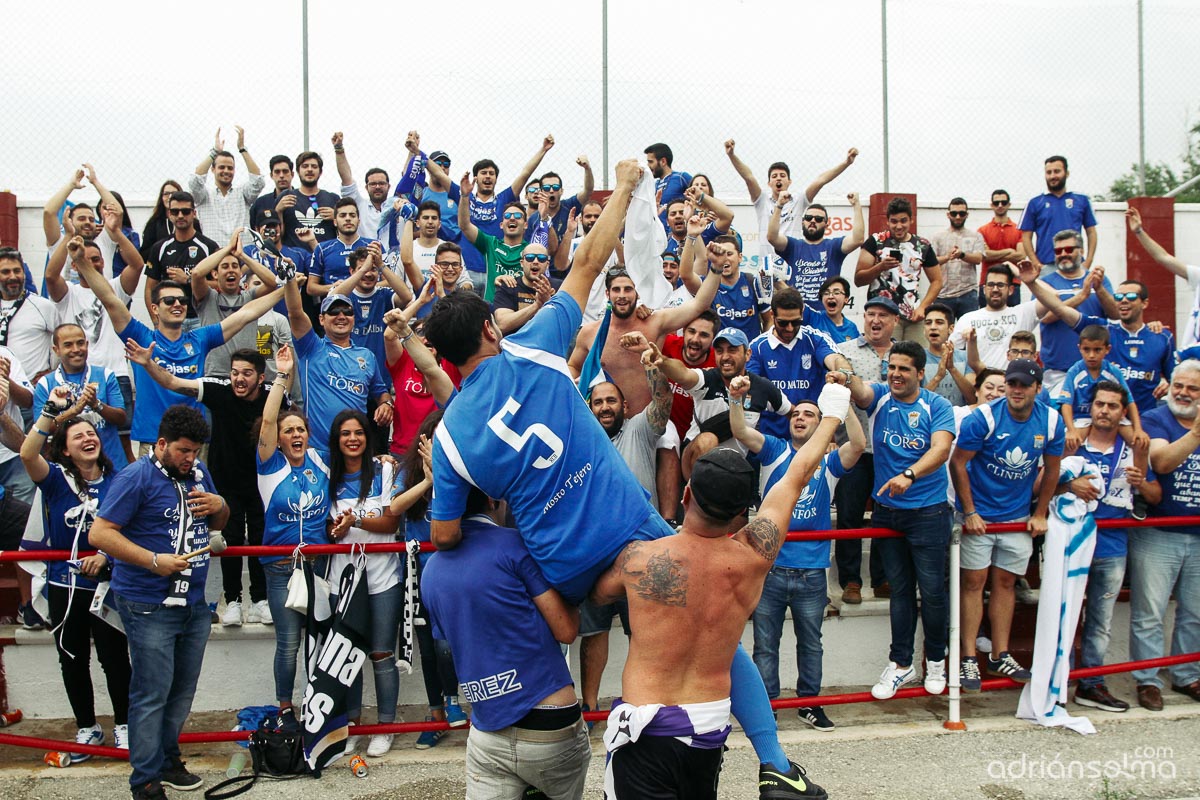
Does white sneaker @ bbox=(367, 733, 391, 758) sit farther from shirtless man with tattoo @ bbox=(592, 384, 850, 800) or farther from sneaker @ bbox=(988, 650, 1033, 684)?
sneaker @ bbox=(988, 650, 1033, 684)

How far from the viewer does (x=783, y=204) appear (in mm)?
9727

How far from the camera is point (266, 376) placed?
8.48 meters

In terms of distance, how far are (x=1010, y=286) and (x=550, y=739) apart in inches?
292

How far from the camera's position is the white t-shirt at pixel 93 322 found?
27.6ft

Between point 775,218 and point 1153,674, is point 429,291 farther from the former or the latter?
point 1153,674

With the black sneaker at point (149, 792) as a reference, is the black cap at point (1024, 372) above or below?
above

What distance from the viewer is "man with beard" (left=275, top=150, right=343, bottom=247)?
973cm

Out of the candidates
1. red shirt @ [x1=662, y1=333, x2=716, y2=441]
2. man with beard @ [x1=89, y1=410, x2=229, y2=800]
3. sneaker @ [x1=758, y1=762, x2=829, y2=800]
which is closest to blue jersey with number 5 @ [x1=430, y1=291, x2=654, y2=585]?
sneaker @ [x1=758, y1=762, x2=829, y2=800]

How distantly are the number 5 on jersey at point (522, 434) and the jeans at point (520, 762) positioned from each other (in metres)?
1.01

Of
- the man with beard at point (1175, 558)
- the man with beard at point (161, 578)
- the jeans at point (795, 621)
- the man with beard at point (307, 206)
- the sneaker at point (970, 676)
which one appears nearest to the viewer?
the man with beard at point (161, 578)

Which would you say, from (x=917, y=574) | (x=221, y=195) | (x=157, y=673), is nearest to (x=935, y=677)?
(x=917, y=574)

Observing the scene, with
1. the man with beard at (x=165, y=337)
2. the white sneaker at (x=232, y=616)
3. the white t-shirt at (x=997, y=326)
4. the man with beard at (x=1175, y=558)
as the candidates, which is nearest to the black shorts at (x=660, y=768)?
the white sneaker at (x=232, y=616)

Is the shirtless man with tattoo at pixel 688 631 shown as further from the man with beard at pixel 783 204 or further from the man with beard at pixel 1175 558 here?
the man with beard at pixel 783 204

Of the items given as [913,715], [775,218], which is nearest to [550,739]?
[913,715]
